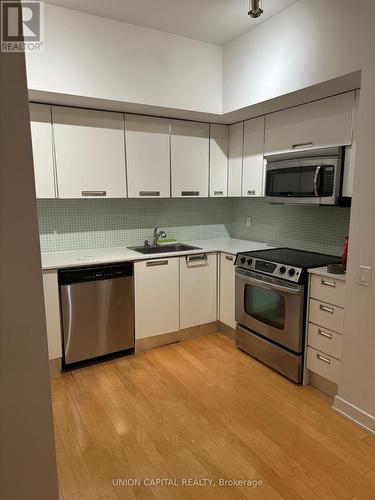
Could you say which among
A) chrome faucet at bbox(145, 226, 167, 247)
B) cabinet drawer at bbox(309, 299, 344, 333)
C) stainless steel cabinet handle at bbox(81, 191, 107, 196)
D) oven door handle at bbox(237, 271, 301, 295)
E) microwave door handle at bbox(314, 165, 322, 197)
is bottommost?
cabinet drawer at bbox(309, 299, 344, 333)

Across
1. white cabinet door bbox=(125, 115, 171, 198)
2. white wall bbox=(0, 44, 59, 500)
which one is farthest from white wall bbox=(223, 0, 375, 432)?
white wall bbox=(0, 44, 59, 500)

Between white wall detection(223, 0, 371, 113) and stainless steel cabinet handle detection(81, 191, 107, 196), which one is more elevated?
white wall detection(223, 0, 371, 113)

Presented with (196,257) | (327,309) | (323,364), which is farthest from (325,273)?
(196,257)

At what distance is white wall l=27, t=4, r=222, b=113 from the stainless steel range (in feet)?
4.95

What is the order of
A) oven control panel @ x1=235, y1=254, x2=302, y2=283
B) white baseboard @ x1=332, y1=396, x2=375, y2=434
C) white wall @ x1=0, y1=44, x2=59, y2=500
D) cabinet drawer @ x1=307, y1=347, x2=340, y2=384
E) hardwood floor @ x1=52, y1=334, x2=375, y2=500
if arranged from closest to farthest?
white wall @ x1=0, y1=44, x2=59, y2=500
hardwood floor @ x1=52, y1=334, x2=375, y2=500
white baseboard @ x1=332, y1=396, x2=375, y2=434
cabinet drawer @ x1=307, y1=347, x2=340, y2=384
oven control panel @ x1=235, y1=254, x2=302, y2=283

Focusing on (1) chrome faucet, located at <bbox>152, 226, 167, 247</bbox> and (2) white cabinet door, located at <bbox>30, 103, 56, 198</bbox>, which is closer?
(2) white cabinet door, located at <bbox>30, 103, 56, 198</bbox>

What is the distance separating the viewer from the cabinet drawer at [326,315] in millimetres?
2281

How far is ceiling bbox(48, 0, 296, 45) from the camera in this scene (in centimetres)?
230

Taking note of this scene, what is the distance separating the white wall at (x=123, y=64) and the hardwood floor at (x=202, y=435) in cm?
228

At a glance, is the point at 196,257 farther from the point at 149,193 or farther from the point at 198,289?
the point at 149,193

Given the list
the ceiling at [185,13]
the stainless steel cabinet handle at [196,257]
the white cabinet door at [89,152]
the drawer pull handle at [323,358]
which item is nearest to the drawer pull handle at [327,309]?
Result: the drawer pull handle at [323,358]

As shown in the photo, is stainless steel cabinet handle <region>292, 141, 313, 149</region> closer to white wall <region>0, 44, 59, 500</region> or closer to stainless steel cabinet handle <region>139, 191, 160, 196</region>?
stainless steel cabinet handle <region>139, 191, 160, 196</region>

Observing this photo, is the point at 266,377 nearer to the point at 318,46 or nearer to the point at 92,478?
the point at 92,478

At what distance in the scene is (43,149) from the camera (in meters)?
2.69
